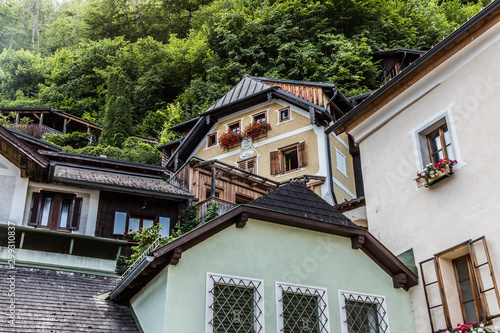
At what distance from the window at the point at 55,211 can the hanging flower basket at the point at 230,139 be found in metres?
9.92

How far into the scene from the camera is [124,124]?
39.4 meters

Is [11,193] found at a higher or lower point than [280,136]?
lower

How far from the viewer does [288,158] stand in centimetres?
2445

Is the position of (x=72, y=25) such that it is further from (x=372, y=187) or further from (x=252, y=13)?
(x=372, y=187)

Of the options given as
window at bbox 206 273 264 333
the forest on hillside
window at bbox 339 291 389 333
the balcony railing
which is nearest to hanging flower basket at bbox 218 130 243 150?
the balcony railing

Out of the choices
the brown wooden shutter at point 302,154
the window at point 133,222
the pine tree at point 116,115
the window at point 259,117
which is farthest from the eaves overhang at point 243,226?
the pine tree at point 116,115

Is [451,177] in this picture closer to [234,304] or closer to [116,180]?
[234,304]

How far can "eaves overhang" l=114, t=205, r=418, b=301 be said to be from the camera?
9.26m

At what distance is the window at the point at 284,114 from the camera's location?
81.8 feet

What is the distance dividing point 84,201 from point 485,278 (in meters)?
11.9

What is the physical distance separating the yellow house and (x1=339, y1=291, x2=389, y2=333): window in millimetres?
10899

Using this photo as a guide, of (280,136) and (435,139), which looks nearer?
(435,139)

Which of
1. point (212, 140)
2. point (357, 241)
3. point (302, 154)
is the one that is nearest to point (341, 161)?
point (302, 154)

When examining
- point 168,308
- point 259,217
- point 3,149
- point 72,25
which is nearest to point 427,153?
point 259,217
